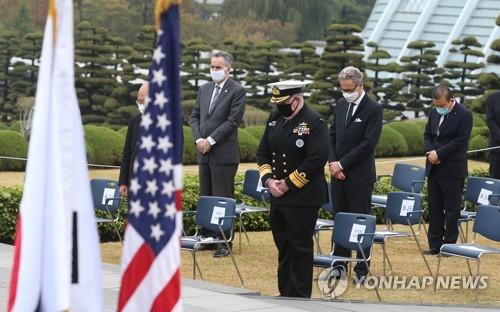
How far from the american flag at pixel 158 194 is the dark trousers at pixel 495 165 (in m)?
10.0

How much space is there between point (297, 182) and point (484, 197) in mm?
3983

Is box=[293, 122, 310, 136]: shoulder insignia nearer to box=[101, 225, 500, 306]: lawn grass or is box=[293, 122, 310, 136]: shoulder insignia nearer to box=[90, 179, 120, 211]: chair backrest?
box=[101, 225, 500, 306]: lawn grass

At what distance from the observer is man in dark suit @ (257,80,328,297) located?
9.20 meters

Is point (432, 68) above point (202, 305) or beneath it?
above

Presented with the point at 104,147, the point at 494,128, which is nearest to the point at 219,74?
the point at 494,128

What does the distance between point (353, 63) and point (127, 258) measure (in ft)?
94.1

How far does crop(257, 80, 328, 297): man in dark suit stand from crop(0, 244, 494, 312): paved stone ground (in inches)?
16.6

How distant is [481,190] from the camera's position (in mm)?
12570

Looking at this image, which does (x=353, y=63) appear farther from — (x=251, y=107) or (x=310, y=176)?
(x=310, y=176)

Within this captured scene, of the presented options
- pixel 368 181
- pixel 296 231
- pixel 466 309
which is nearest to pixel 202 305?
pixel 296 231

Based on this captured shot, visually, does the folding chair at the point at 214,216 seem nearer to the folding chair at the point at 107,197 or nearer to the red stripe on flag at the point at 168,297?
the folding chair at the point at 107,197

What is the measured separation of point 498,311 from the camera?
8758 millimetres

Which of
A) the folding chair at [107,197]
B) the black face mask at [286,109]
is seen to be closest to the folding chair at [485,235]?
the black face mask at [286,109]

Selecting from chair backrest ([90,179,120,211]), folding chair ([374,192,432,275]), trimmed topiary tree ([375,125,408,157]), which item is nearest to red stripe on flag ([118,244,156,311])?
folding chair ([374,192,432,275])
